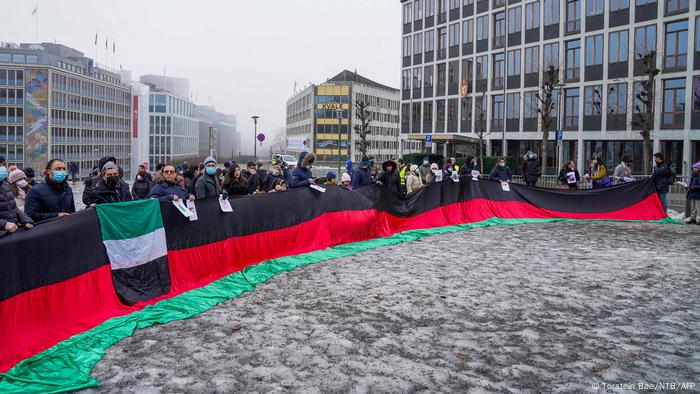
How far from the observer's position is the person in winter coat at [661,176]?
2022 centimetres

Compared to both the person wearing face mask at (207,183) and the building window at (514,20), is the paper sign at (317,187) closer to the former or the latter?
the person wearing face mask at (207,183)

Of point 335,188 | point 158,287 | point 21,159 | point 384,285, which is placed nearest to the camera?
point 158,287

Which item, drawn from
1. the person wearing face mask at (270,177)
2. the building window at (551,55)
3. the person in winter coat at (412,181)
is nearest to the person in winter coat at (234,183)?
the person wearing face mask at (270,177)

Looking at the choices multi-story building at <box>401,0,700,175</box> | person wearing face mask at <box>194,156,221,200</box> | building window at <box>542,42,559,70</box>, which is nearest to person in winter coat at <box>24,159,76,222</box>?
person wearing face mask at <box>194,156,221,200</box>

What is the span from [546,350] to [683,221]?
15879mm

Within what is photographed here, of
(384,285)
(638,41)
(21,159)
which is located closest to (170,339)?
(384,285)

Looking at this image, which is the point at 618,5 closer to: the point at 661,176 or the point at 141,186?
the point at 661,176

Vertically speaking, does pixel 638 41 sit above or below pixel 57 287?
above

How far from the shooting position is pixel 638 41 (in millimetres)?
45938

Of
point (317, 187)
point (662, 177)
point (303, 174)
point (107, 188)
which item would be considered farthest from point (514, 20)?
point (107, 188)

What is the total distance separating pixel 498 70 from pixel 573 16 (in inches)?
364

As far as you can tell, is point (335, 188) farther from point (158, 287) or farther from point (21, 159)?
point (21, 159)

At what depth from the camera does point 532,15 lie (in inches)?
2144

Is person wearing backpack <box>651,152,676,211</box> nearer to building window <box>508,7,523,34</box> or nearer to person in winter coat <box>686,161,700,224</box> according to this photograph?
person in winter coat <box>686,161,700,224</box>
